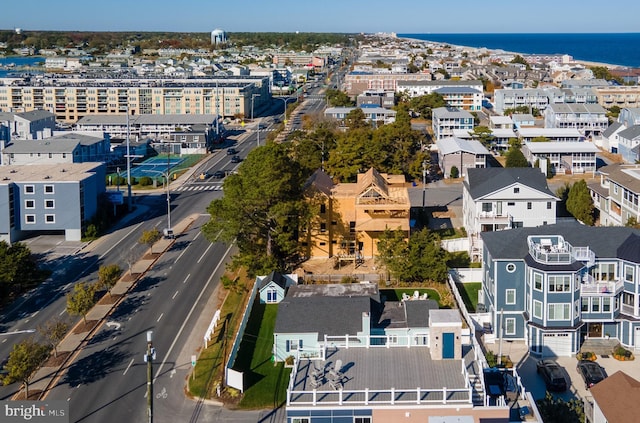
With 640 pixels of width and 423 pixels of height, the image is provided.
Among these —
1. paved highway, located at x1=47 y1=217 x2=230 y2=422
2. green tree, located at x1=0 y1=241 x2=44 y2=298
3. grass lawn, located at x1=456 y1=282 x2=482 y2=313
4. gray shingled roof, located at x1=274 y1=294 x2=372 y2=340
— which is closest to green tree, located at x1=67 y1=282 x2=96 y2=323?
paved highway, located at x1=47 y1=217 x2=230 y2=422

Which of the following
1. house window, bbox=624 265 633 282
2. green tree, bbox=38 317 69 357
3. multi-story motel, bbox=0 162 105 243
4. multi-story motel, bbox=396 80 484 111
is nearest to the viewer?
green tree, bbox=38 317 69 357

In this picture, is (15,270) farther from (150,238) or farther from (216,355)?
(216,355)

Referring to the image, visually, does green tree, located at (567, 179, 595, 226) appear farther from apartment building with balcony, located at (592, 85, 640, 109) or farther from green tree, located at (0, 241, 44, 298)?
apartment building with balcony, located at (592, 85, 640, 109)

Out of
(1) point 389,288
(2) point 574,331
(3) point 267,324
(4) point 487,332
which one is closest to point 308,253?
(1) point 389,288

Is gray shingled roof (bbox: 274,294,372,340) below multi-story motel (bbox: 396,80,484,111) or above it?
below

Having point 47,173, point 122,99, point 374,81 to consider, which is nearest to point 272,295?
point 47,173

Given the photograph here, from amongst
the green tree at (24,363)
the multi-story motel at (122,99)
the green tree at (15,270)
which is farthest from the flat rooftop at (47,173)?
the multi-story motel at (122,99)

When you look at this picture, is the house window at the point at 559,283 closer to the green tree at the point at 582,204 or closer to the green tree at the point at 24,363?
the green tree at the point at 24,363

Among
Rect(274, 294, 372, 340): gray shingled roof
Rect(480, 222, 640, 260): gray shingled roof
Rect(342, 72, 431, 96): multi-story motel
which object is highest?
Rect(342, 72, 431, 96): multi-story motel
